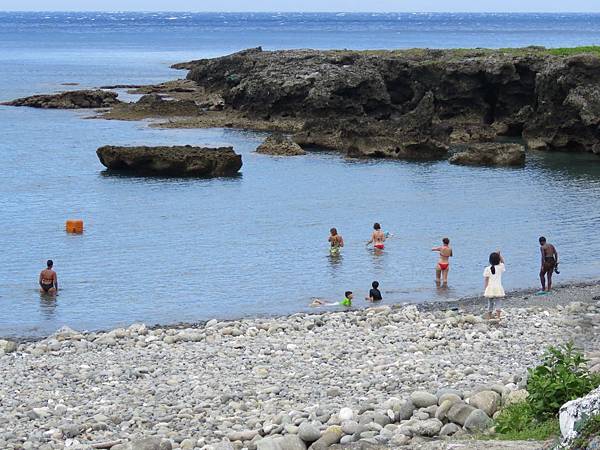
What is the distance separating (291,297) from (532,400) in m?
16.0

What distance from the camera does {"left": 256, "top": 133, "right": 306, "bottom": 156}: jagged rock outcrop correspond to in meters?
60.5

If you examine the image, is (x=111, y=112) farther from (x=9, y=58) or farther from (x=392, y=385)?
(x=9, y=58)

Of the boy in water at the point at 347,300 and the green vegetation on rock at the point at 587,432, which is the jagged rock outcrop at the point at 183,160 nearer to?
the boy in water at the point at 347,300

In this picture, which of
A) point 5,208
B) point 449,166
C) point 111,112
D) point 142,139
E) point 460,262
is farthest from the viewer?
point 111,112

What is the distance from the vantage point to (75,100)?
285ft

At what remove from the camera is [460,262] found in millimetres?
34156

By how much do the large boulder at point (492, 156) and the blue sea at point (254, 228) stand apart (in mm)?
1045

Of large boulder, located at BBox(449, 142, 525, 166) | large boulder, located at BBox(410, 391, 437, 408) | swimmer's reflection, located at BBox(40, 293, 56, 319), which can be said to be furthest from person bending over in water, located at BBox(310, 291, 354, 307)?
large boulder, located at BBox(449, 142, 525, 166)

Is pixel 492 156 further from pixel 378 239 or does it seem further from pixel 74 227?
pixel 74 227

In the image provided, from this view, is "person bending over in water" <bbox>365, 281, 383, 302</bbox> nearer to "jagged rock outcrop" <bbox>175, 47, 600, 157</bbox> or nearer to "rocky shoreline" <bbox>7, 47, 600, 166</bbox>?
"rocky shoreline" <bbox>7, 47, 600, 166</bbox>

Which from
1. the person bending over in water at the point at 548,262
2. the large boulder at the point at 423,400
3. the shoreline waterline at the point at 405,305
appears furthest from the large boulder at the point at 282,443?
the person bending over in water at the point at 548,262

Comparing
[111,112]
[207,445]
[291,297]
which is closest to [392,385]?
[207,445]

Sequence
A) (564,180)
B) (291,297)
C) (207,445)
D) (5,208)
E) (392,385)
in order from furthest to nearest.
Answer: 1. (564,180)
2. (5,208)
3. (291,297)
4. (392,385)
5. (207,445)

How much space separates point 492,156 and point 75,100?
42152 mm
